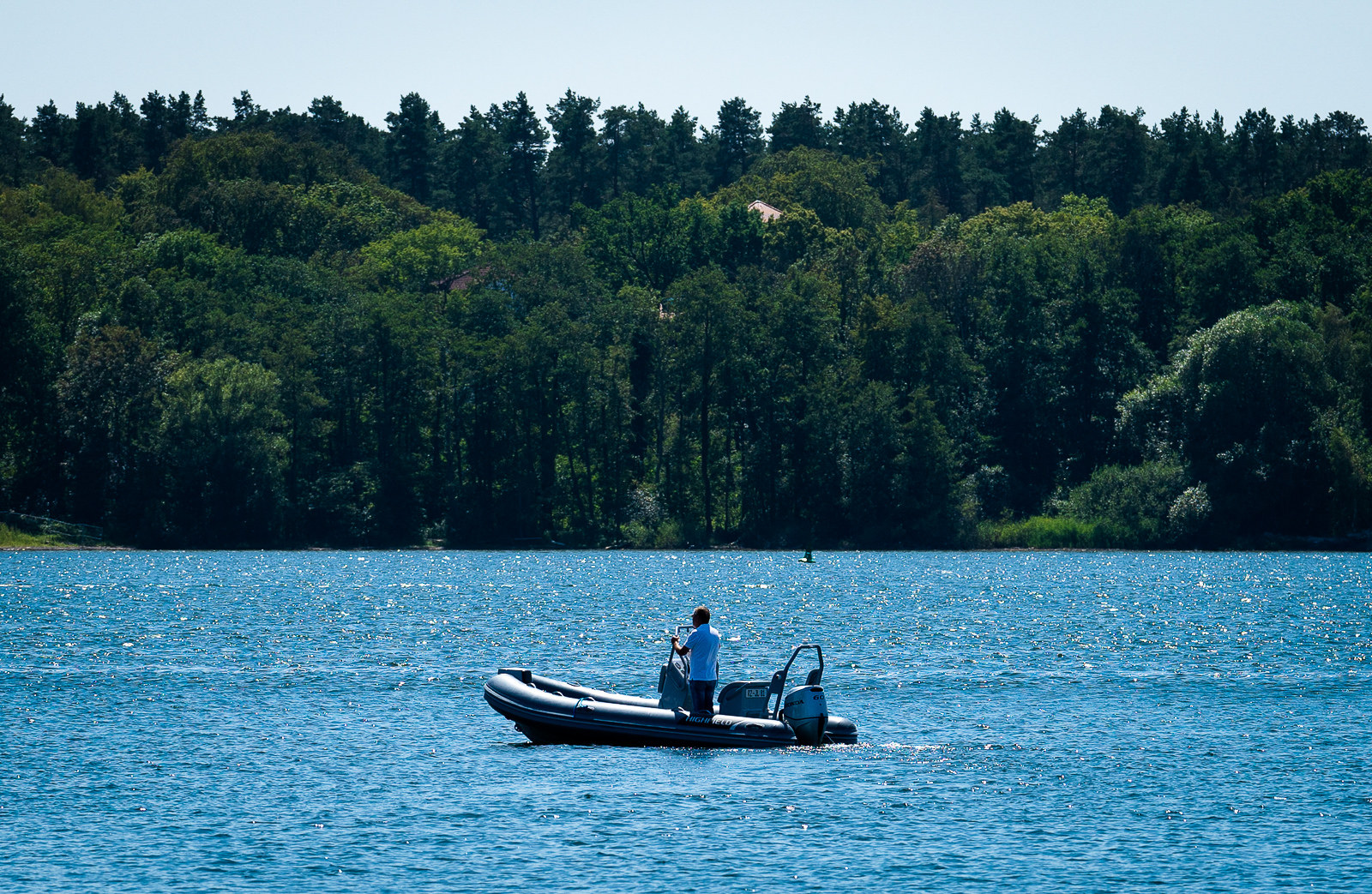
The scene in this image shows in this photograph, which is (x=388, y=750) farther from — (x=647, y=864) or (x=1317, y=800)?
(x=1317, y=800)

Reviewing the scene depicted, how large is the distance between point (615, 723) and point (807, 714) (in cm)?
345

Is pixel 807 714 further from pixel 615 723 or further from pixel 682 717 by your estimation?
pixel 615 723

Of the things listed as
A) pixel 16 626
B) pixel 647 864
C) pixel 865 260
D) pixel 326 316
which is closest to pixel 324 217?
pixel 326 316

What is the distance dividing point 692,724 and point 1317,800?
10341mm

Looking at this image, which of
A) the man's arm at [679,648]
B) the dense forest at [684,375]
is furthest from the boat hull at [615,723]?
the dense forest at [684,375]

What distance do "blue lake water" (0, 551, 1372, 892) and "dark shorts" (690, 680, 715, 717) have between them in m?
0.80

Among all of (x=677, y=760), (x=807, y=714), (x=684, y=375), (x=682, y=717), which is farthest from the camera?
(x=684, y=375)

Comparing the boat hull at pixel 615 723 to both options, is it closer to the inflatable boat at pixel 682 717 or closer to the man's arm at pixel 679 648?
the inflatable boat at pixel 682 717

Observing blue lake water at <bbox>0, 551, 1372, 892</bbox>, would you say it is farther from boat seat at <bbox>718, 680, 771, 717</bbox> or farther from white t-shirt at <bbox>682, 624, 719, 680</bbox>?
white t-shirt at <bbox>682, 624, 719, 680</bbox>

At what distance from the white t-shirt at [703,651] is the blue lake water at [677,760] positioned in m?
1.48

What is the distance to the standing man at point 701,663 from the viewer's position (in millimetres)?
29406

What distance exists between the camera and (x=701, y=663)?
29.7 m

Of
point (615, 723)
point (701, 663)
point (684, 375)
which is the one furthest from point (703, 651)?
point (684, 375)

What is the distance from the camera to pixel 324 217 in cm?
13688
